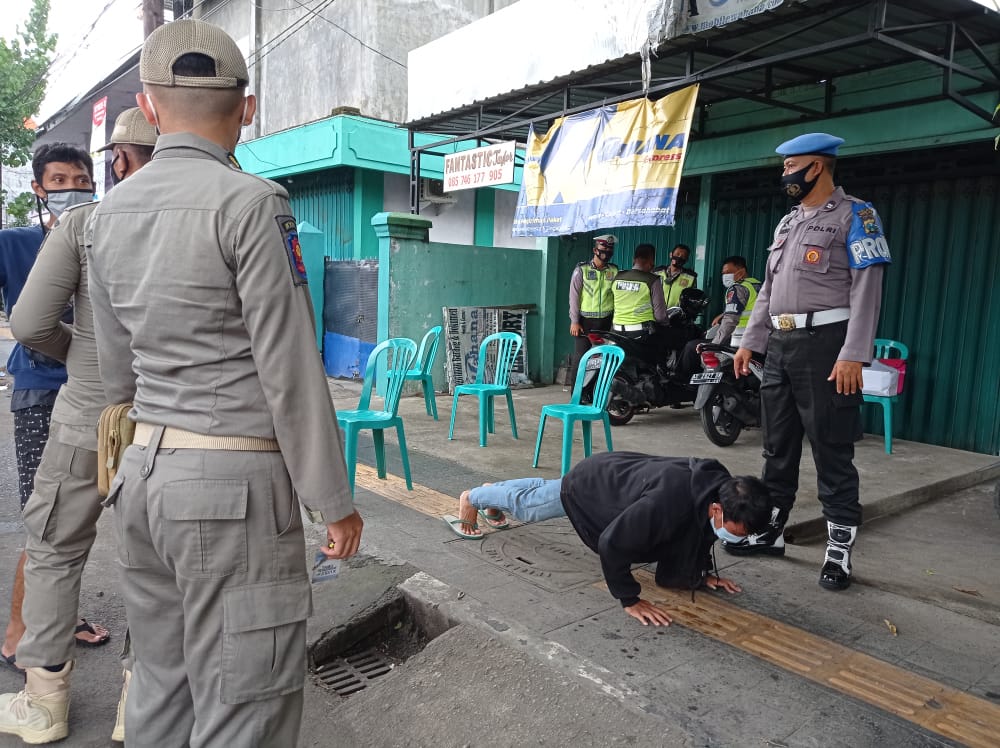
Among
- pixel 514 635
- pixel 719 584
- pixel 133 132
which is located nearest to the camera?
pixel 133 132

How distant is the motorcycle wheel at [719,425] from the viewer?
6.25 m

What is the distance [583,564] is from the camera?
354 cm

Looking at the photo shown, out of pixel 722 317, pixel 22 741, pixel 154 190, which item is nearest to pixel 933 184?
pixel 722 317

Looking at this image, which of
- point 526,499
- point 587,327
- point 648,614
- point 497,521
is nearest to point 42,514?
point 526,499

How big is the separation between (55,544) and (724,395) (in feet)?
17.2

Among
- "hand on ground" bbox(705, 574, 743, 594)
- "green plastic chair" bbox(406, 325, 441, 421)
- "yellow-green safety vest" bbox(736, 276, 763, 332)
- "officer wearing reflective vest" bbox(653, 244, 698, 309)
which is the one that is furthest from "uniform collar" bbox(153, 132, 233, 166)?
"officer wearing reflective vest" bbox(653, 244, 698, 309)

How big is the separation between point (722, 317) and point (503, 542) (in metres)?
3.97

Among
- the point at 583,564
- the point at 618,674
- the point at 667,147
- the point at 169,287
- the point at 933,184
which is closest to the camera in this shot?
the point at 169,287

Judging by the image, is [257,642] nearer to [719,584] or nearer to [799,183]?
[719,584]

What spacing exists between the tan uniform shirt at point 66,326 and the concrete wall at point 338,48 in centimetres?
1081

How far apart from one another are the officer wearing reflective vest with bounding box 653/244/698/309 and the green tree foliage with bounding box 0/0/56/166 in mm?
14564

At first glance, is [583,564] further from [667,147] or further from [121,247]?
[667,147]

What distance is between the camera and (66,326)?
86.8 inches

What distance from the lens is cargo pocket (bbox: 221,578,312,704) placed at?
1.45 meters
